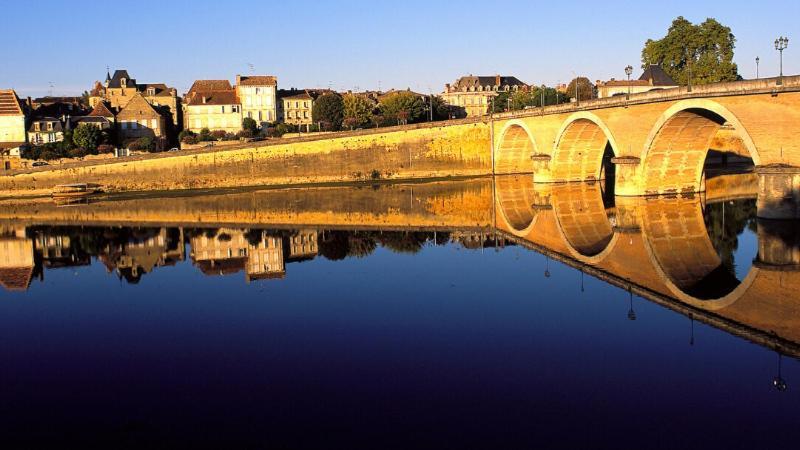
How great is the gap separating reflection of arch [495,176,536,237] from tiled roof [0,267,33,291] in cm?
1656

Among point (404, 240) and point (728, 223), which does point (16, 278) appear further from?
point (728, 223)

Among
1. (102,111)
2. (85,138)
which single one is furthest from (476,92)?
(85,138)

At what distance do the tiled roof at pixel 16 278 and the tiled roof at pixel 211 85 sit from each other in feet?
161

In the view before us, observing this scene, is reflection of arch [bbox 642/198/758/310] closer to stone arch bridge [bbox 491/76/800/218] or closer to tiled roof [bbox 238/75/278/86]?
stone arch bridge [bbox 491/76/800/218]

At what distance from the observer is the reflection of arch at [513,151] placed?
5106 cm

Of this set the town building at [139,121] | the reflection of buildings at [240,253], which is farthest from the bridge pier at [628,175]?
the town building at [139,121]

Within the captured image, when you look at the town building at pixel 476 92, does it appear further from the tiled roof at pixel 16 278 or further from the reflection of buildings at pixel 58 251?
Answer: the tiled roof at pixel 16 278

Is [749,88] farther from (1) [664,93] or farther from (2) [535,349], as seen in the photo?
(2) [535,349]

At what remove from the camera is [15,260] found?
89.3ft

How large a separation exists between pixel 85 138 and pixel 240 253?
3891 centimetres

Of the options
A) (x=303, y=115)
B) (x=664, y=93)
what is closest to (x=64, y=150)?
(x=303, y=115)

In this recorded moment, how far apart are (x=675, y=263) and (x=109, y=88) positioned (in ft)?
220

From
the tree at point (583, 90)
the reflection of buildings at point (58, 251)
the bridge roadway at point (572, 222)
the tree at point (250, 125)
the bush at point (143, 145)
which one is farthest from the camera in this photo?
the tree at point (583, 90)

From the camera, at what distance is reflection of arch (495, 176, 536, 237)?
98.8 ft
